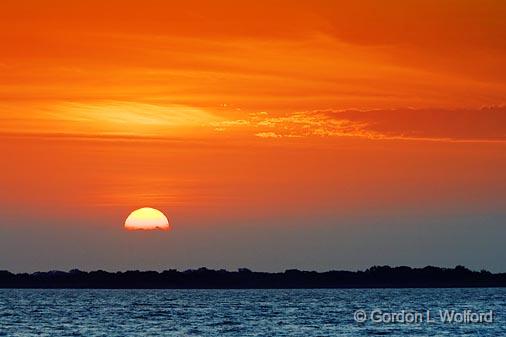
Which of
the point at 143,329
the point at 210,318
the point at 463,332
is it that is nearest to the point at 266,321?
the point at 210,318

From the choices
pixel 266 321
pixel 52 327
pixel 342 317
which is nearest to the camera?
pixel 52 327

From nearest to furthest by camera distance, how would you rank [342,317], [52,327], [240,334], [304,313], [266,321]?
[240,334], [52,327], [266,321], [342,317], [304,313]

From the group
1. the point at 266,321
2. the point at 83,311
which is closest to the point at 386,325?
the point at 266,321

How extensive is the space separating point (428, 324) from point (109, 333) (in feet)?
106

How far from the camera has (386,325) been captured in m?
114

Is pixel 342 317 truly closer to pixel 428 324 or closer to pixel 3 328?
pixel 428 324

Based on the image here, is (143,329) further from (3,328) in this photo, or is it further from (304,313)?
(304,313)

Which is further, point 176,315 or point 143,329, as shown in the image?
point 176,315

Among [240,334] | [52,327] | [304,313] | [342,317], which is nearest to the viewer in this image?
[240,334]

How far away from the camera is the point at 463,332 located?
341 ft

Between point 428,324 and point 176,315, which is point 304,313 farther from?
point 428,324

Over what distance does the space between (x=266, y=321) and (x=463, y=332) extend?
1043 inches

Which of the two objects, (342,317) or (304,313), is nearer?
(342,317)

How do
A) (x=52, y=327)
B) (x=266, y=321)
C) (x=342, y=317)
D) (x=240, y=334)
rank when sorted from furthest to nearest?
(x=342, y=317) < (x=266, y=321) < (x=52, y=327) < (x=240, y=334)
